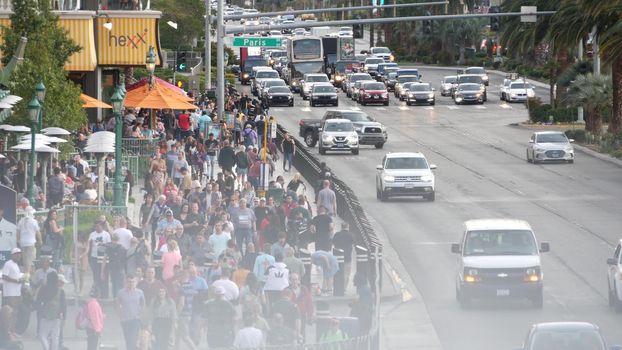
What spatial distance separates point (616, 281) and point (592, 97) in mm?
40366

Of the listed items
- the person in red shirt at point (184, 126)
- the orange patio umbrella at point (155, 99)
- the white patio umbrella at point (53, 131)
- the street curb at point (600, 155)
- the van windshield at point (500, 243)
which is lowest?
the street curb at point (600, 155)

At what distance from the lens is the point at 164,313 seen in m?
22.2

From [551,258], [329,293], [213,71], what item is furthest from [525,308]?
[213,71]

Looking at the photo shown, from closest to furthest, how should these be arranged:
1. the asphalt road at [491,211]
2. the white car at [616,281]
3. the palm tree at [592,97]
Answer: the white car at [616,281] < the asphalt road at [491,211] < the palm tree at [592,97]

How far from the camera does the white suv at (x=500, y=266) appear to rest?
94.4 feet

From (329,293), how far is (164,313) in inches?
277

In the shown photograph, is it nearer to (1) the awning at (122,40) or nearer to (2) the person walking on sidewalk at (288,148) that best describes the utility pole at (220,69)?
(1) the awning at (122,40)

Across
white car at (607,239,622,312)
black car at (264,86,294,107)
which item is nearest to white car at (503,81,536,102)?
black car at (264,86,294,107)

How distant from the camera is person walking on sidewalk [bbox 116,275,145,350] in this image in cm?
2242

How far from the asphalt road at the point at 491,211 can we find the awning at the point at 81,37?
30.2 ft

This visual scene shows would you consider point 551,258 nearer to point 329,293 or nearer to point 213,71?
point 329,293

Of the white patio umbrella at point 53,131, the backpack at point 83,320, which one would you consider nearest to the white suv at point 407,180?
the white patio umbrella at point 53,131

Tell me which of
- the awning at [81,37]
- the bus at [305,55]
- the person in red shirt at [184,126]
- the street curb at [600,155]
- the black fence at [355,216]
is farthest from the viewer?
the bus at [305,55]

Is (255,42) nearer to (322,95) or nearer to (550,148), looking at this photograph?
(550,148)
